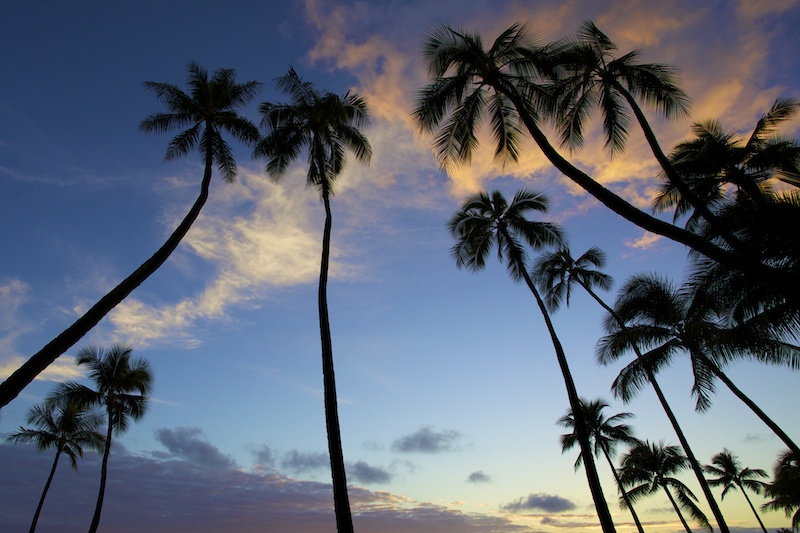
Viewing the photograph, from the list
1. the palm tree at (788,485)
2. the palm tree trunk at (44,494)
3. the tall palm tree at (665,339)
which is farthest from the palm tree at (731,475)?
the palm tree trunk at (44,494)

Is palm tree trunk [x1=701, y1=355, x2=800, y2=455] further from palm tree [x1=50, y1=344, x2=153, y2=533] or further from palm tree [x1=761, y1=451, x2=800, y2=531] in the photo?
palm tree [x1=50, y1=344, x2=153, y2=533]

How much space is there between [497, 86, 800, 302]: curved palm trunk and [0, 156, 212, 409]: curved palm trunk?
33.6ft

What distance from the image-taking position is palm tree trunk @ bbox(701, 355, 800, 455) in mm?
15969

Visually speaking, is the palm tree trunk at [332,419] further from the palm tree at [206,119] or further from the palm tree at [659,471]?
the palm tree at [659,471]

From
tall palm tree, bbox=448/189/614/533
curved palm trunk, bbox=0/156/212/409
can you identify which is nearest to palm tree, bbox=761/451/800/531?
tall palm tree, bbox=448/189/614/533

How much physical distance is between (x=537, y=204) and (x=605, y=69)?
9.55m

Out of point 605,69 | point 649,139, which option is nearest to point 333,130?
point 605,69

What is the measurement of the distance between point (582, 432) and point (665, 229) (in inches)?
432

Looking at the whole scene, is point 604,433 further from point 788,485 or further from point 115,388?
point 115,388

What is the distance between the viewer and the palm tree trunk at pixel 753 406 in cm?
1597

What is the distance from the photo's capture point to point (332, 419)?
10.7 m

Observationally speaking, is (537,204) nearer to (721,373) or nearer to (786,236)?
(721,373)

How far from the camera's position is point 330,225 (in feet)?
50.8

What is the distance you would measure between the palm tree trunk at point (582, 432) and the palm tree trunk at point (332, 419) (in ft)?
31.4
